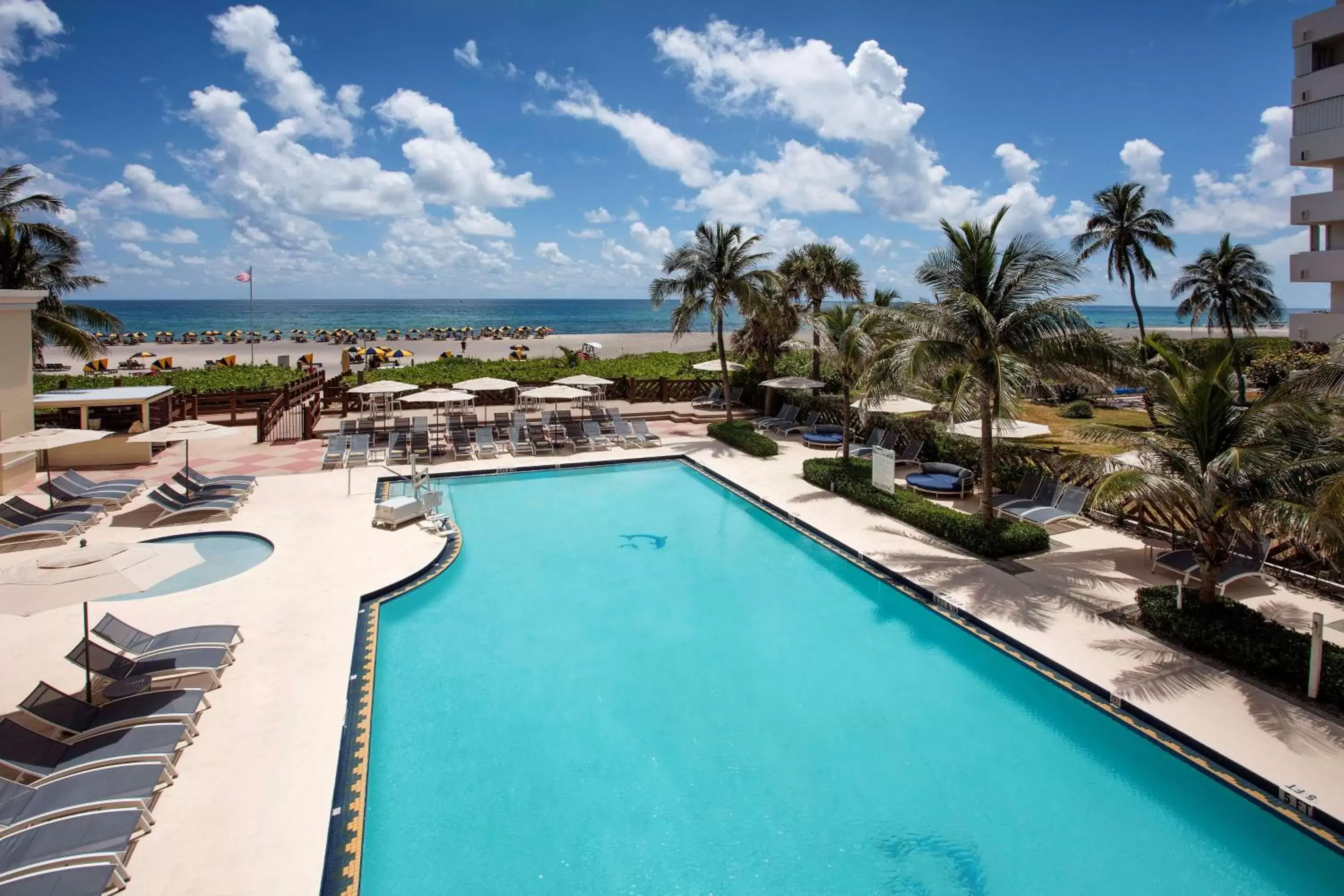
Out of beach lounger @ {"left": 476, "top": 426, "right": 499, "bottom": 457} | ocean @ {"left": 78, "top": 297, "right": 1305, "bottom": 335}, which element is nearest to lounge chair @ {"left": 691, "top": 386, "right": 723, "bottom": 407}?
beach lounger @ {"left": 476, "top": 426, "right": 499, "bottom": 457}

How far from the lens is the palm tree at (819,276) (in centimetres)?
2292

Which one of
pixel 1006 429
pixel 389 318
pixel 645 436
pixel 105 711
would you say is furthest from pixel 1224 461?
pixel 389 318

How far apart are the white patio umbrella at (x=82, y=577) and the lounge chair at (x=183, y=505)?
7.16 m

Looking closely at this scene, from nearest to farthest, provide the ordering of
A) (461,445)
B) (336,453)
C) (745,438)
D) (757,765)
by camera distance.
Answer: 1. (757,765)
2. (336,453)
3. (461,445)
4. (745,438)

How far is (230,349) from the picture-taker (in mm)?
58062

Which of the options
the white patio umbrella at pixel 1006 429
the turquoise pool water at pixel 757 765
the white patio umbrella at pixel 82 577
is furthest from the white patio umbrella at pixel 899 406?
the white patio umbrella at pixel 82 577

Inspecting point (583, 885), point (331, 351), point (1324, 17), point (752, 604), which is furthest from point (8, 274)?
point (1324, 17)

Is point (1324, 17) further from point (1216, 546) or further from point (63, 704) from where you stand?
point (63, 704)

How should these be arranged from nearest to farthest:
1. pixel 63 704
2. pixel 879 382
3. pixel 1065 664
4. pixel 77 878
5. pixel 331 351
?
pixel 77 878
pixel 63 704
pixel 1065 664
pixel 879 382
pixel 331 351

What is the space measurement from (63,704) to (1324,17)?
113ft

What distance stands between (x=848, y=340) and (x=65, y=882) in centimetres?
1451

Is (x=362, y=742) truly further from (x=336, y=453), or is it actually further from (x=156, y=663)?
(x=336, y=453)

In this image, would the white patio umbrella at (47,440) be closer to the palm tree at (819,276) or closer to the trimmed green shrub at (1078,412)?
the palm tree at (819,276)

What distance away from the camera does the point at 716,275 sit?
72.2 ft
